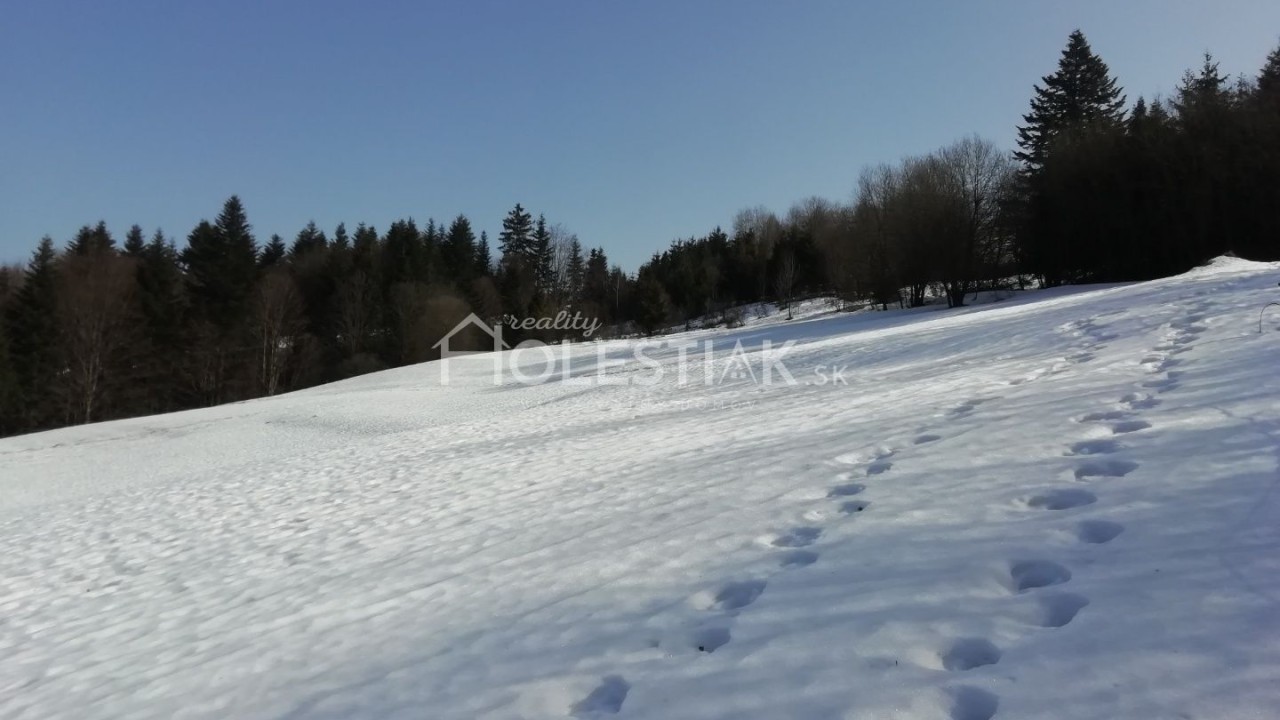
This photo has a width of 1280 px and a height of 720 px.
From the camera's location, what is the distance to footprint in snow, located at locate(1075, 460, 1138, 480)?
389 cm

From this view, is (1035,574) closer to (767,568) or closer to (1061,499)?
(1061,499)

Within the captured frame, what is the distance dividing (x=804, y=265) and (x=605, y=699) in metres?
58.9

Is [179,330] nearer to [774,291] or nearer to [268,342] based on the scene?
[268,342]

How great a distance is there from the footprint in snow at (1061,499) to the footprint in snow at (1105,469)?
10.6 inches

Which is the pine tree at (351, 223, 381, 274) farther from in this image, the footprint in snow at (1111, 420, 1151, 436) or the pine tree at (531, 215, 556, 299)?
the footprint in snow at (1111, 420, 1151, 436)

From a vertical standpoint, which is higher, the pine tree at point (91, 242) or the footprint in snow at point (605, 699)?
the pine tree at point (91, 242)

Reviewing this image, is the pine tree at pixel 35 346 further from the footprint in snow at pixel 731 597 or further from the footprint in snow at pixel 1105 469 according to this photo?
the footprint in snow at pixel 1105 469

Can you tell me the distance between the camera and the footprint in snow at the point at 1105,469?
389 centimetres

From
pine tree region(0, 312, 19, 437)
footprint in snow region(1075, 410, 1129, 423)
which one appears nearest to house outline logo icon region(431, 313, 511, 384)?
pine tree region(0, 312, 19, 437)

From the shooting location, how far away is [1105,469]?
400 cm

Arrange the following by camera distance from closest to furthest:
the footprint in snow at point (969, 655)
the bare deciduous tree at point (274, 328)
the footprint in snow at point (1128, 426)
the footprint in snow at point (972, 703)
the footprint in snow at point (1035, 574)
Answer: the footprint in snow at point (972, 703), the footprint in snow at point (969, 655), the footprint in snow at point (1035, 574), the footprint in snow at point (1128, 426), the bare deciduous tree at point (274, 328)

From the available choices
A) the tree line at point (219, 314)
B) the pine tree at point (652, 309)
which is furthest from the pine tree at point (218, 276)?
the pine tree at point (652, 309)

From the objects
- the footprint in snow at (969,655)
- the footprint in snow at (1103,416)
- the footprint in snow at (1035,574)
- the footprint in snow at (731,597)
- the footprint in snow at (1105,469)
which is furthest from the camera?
the footprint in snow at (1103,416)

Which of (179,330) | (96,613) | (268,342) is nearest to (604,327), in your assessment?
(268,342)
